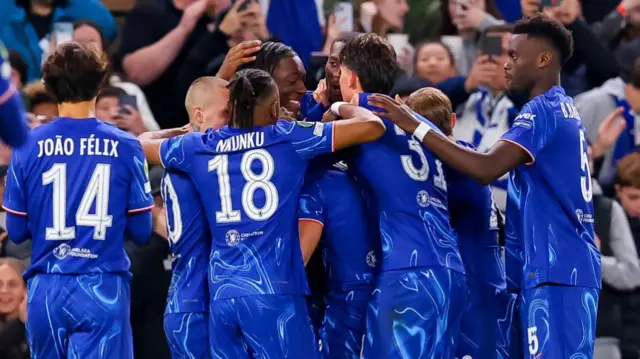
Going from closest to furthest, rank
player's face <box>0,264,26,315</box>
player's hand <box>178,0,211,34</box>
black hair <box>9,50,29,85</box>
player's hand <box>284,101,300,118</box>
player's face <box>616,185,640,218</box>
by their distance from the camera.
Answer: player's hand <box>284,101,300,118</box> → player's face <box>0,264,26,315</box> → player's face <box>616,185,640,218</box> → black hair <box>9,50,29,85</box> → player's hand <box>178,0,211,34</box>

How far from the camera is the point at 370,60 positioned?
20.6 feet

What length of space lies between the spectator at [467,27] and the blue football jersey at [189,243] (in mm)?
3951

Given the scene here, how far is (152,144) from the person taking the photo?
648 cm

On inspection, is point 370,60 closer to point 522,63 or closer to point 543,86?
point 522,63

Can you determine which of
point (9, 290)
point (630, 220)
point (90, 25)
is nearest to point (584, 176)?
point (630, 220)

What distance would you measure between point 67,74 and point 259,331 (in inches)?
57.6

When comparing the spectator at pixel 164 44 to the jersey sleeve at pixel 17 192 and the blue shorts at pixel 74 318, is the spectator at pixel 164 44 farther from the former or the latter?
the blue shorts at pixel 74 318

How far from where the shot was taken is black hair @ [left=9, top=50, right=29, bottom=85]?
31.0 feet

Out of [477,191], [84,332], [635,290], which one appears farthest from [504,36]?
[84,332]

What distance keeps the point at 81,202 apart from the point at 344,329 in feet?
4.57

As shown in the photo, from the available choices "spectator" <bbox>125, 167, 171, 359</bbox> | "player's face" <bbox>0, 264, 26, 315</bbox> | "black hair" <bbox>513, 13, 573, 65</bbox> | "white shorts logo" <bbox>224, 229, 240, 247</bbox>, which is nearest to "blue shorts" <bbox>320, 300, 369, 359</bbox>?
"white shorts logo" <bbox>224, 229, 240, 247</bbox>

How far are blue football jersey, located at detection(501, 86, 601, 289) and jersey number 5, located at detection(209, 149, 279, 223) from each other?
1.13m

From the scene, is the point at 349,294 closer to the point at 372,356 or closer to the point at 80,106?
the point at 372,356

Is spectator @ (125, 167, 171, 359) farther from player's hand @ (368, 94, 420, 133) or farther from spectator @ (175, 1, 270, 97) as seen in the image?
player's hand @ (368, 94, 420, 133)
